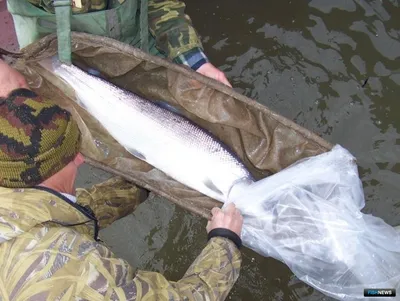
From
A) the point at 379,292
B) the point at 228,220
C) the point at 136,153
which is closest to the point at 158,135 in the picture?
the point at 136,153

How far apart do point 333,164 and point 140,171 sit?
114 cm

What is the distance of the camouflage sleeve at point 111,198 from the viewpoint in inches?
110

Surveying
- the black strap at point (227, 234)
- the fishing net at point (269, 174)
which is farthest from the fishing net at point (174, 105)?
the black strap at point (227, 234)

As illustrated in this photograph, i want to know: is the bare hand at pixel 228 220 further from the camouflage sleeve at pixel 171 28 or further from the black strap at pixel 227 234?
the camouflage sleeve at pixel 171 28

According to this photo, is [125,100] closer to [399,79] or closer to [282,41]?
[282,41]

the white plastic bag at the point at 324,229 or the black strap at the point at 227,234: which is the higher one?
the black strap at the point at 227,234

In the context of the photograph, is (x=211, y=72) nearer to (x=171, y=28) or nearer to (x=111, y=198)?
(x=171, y=28)

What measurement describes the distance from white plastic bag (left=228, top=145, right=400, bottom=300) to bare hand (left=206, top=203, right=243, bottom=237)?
0.73 ft

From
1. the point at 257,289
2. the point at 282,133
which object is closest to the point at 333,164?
the point at 282,133

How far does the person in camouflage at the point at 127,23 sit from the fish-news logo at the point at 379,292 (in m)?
1.38

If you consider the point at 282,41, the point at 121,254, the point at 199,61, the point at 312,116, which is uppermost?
the point at 199,61

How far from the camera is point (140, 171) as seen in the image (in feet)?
10.0

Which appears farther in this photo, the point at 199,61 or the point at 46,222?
the point at 199,61

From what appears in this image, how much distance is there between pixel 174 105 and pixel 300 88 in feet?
3.87
